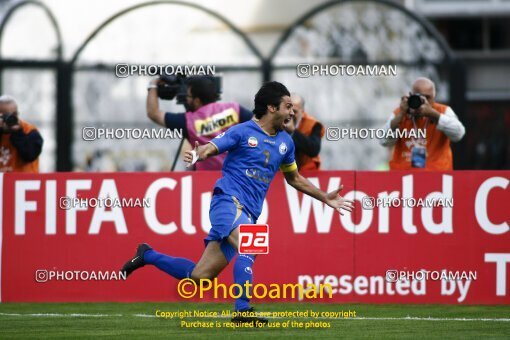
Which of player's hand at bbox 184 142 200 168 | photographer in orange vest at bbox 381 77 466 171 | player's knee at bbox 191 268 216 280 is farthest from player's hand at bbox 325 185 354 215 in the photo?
photographer in orange vest at bbox 381 77 466 171

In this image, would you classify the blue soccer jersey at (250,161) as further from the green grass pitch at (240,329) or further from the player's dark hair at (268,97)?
the green grass pitch at (240,329)

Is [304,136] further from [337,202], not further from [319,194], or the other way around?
[337,202]

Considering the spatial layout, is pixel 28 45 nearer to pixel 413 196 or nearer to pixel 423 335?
pixel 413 196

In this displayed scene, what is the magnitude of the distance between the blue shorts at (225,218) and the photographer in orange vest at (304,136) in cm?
241

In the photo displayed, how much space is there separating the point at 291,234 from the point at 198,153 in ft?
9.82

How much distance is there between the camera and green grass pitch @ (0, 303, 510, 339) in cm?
1033

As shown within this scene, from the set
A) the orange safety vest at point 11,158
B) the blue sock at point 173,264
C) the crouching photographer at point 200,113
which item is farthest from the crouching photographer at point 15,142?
the blue sock at point 173,264

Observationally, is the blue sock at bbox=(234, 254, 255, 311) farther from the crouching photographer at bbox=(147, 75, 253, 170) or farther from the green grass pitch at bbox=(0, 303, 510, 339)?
the crouching photographer at bbox=(147, 75, 253, 170)

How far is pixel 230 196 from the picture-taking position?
35.2 ft

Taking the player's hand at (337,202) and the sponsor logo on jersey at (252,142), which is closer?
the sponsor logo on jersey at (252,142)

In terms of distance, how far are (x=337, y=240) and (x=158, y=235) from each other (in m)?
1.74

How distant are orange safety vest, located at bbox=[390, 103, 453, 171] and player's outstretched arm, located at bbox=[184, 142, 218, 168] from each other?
136 inches

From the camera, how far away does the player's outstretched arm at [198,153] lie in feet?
33.0

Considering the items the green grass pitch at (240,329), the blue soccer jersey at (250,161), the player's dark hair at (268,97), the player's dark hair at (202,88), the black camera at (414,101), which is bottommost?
the green grass pitch at (240,329)
